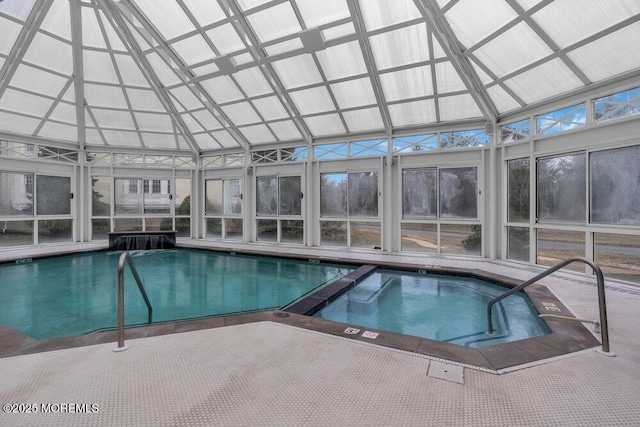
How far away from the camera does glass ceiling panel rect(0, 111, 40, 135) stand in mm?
8070


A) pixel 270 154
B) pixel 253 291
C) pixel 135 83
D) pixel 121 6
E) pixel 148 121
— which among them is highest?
pixel 121 6

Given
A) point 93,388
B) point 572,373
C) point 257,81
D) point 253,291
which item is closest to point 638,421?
point 572,373

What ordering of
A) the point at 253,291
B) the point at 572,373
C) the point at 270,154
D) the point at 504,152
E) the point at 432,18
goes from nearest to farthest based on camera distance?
the point at 572,373 < the point at 432,18 < the point at 253,291 < the point at 504,152 < the point at 270,154

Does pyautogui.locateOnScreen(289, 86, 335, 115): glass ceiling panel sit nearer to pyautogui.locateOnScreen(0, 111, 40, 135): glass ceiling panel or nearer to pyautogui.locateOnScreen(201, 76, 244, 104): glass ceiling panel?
pyautogui.locateOnScreen(201, 76, 244, 104): glass ceiling panel

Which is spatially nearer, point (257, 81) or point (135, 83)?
point (257, 81)

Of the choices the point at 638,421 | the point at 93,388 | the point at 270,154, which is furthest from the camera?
the point at 270,154

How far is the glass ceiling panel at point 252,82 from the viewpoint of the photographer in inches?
291

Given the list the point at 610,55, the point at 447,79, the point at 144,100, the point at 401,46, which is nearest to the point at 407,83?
the point at 447,79

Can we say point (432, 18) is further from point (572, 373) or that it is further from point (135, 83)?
point (135, 83)

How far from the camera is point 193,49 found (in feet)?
23.2

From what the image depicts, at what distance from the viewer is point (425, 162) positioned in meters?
7.91

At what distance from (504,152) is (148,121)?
1021 cm

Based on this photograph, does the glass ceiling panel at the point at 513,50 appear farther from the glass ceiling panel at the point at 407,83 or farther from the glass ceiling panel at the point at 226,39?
Answer: the glass ceiling panel at the point at 226,39

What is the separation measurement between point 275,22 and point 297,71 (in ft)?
3.88
